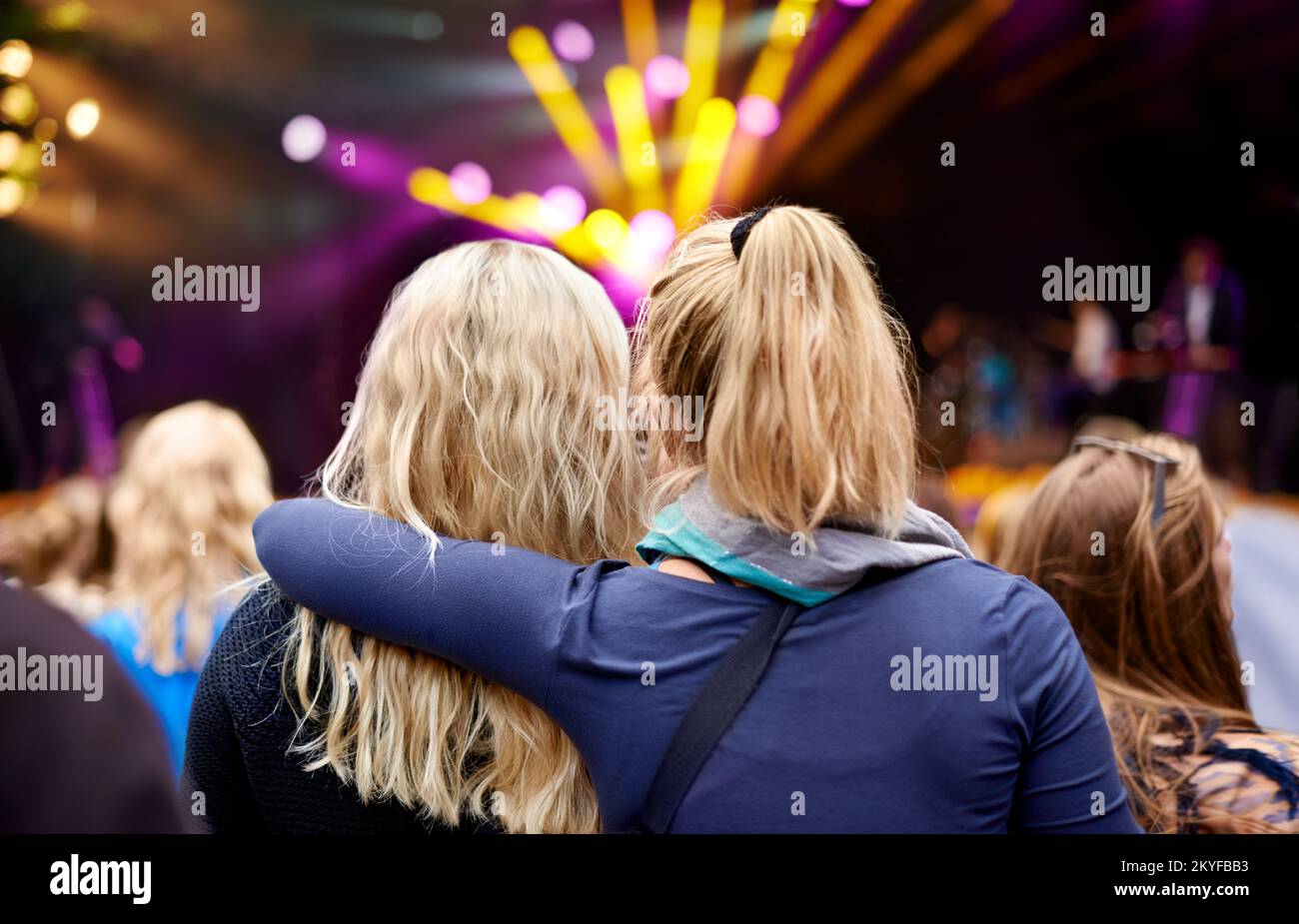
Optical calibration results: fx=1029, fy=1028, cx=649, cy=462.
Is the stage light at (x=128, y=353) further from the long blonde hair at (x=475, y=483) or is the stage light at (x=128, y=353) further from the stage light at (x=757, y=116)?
the long blonde hair at (x=475, y=483)

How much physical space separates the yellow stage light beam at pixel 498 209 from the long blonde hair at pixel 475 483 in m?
6.36

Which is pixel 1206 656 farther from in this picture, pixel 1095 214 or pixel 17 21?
pixel 1095 214

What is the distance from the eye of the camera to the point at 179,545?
76.0 inches

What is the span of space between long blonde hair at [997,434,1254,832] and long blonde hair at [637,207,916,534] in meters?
0.63

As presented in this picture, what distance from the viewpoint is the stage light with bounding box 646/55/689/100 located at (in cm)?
674

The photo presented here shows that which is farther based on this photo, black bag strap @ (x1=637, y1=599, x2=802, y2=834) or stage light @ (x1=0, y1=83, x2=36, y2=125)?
stage light @ (x1=0, y1=83, x2=36, y2=125)

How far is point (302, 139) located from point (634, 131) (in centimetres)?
225

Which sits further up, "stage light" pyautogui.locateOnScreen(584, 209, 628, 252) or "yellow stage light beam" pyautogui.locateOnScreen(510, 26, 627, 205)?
"yellow stage light beam" pyautogui.locateOnScreen(510, 26, 627, 205)

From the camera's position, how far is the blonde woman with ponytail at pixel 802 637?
0.92 meters

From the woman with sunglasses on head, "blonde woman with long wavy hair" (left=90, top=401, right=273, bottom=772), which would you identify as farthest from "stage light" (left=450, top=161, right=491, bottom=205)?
the woman with sunglasses on head

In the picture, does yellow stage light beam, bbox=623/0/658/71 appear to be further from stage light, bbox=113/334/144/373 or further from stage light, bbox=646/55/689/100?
stage light, bbox=113/334/144/373

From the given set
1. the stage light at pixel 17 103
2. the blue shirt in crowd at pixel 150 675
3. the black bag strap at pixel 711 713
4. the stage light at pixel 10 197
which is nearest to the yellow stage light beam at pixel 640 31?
the stage light at pixel 17 103

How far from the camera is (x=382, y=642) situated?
3.51 ft

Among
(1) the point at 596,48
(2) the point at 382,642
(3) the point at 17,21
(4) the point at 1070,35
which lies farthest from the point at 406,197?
(2) the point at 382,642
